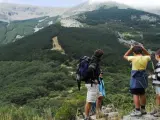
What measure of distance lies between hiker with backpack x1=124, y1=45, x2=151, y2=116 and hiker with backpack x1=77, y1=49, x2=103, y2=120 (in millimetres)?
839

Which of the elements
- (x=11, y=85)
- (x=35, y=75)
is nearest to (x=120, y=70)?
(x=35, y=75)

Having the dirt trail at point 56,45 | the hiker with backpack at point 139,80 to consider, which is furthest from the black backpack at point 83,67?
the dirt trail at point 56,45

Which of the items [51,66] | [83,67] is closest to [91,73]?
[83,67]

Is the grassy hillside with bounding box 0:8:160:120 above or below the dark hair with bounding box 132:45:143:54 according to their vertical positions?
below

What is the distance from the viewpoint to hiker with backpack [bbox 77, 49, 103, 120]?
8508mm

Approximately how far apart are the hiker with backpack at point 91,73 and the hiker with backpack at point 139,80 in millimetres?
839

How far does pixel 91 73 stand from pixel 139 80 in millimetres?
1174

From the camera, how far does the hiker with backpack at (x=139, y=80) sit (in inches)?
313

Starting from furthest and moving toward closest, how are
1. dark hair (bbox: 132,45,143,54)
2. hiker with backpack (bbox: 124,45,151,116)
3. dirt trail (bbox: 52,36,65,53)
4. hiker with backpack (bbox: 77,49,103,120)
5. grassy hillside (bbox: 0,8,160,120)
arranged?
dirt trail (bbox: 52,36,65,53), grassy hillside (bbox: 0,8,160,120), hiker with backpack (bbox: 77,49,103,120), dark hair (bbox: 132,45,143,54), hiker with backpack (bbox: 124,45,151,116)

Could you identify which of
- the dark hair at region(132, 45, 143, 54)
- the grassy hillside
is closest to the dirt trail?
the grassy hillside

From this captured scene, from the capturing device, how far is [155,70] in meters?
8.01

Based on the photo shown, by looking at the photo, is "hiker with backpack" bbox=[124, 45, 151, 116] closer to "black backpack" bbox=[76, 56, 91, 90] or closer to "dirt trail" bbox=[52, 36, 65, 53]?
"black backpack" bbox=[76, 56, 91, 90]

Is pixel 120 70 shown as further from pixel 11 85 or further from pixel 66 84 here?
pixel 11 85

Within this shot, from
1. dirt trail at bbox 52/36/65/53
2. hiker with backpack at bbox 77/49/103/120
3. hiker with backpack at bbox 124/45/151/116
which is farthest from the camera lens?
dirt trail at bbox 52/36/65/53
